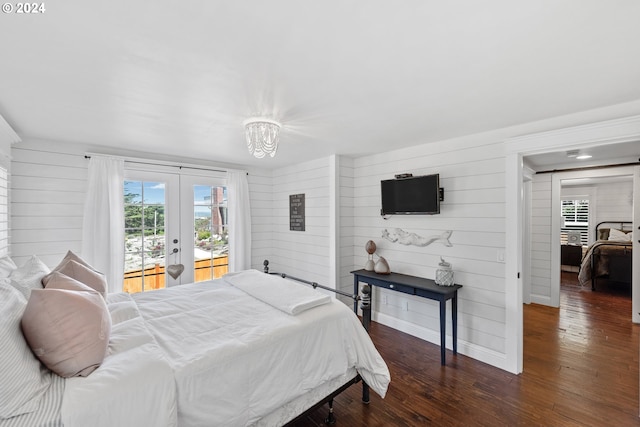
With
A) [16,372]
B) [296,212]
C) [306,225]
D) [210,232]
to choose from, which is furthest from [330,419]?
[210,232]

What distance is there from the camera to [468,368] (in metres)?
2.79

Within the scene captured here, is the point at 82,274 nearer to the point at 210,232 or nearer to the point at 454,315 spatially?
the point at 210,232

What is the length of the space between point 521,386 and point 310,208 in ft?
10.4

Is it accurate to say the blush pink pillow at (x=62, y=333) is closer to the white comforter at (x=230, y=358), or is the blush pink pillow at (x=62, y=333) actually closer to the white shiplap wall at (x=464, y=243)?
the white comforter at (x=230, y=358)

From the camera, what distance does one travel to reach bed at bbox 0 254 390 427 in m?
1.17

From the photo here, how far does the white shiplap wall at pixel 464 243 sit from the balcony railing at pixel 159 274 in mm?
2574

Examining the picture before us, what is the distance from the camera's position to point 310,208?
441cm

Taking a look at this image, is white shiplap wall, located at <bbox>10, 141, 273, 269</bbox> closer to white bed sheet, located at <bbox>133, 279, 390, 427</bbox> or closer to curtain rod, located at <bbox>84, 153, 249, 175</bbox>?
curtain rod, located at <bbox>84, 153, 249, 175</bbox>

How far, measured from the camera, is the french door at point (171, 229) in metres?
3.76

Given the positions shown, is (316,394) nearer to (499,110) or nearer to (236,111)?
(236,111)

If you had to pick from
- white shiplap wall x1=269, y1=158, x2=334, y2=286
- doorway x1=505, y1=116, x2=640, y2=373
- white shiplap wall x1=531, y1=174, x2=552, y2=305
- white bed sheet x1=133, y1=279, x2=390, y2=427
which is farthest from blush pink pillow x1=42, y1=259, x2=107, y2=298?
white shiplap wall x1=531, y1=174, x2=552, y2=305

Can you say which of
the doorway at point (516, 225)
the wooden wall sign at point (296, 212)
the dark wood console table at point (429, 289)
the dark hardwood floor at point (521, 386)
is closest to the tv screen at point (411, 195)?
the doorway at point (516, 225)

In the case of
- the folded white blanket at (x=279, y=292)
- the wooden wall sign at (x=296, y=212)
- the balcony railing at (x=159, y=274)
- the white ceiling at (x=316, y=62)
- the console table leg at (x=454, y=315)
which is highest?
the white ceiling at (x=316, y=62)

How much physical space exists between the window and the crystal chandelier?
834cm
